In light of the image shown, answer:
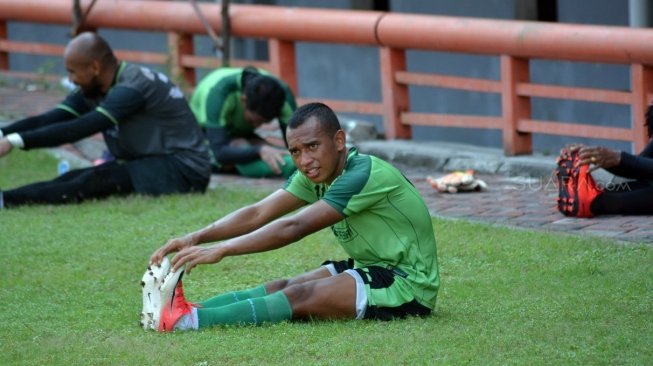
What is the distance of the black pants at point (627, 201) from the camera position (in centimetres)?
816

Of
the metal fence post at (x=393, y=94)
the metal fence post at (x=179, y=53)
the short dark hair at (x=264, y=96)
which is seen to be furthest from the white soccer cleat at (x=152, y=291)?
the metal fence post at (x=179, y=53)

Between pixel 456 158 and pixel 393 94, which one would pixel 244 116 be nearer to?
pixel 393 94

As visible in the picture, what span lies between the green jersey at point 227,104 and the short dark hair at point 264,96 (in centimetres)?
15

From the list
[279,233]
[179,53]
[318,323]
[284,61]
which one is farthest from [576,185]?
[179,53]

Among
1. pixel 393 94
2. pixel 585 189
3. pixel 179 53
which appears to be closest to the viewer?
pixel 585 189

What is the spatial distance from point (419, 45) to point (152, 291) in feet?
18.9

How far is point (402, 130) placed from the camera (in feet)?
38.2

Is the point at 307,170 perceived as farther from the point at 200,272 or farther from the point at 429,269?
the point at 200,272

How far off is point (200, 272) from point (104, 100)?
2601 millimetres

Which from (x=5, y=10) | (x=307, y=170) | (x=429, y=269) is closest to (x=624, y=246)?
(x=429, y=269)

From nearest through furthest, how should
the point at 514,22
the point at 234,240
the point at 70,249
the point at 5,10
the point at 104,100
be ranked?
the point at 234,240 → the point at 70,249 → the point at 104,100 → the point at 514,22 → the point at 5,10

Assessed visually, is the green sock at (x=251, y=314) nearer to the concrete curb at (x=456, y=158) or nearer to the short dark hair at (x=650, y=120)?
the short dark hair at (x=650, y=120)

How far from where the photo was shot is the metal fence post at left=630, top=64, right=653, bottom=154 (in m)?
9.31

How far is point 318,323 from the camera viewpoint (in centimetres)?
579
